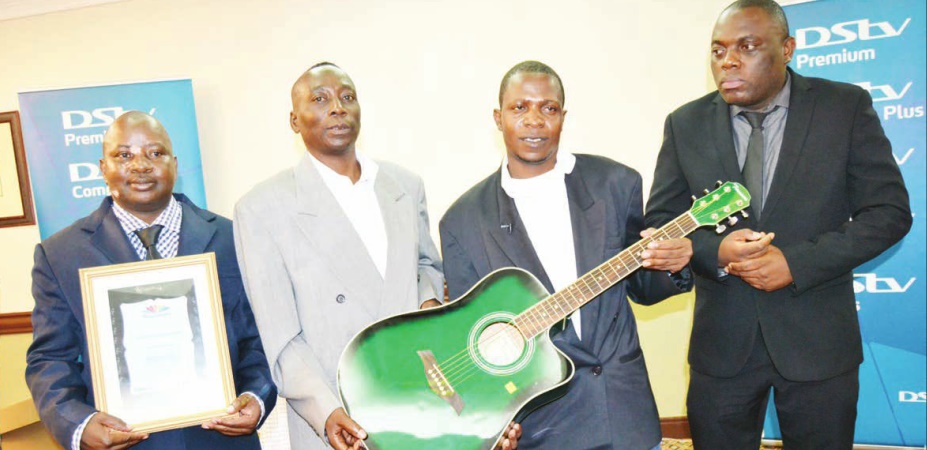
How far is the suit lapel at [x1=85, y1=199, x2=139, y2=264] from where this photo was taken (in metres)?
2.41

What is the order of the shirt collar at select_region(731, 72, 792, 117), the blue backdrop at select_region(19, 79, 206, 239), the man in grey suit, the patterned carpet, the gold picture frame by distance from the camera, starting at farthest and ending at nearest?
1. the gold picture frame
2. the blue backdrop at select_region(19, 79, 206, 239)
3. the patterned carpet
4. the shirt collar at select_region(731, 72, 792, 117)
5. the man in grey suit

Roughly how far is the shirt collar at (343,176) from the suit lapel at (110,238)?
730 millimetres

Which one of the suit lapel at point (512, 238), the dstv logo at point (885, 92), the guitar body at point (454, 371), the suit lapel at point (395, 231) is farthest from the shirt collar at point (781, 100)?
the dstv logo at point (885, 92)

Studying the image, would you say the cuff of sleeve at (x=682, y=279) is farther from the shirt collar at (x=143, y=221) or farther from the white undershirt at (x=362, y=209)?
the shirt collar at (x=143, y=221)

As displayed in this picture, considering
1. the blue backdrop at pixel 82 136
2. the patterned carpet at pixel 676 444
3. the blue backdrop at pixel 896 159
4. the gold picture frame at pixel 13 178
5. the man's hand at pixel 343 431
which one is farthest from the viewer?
the gold picture frame at pixel 13 178

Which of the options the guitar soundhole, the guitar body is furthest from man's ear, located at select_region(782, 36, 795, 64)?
the guitar soundhole

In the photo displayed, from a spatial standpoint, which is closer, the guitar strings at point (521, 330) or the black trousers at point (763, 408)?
the guitar strings at point (521, 330)

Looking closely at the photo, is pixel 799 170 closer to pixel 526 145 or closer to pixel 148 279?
pixel 526 145

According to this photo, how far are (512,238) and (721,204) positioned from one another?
73cm

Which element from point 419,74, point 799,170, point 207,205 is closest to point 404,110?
point 419,74

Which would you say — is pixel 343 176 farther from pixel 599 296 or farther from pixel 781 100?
pixel 781 100

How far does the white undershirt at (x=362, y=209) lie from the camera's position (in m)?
2.48

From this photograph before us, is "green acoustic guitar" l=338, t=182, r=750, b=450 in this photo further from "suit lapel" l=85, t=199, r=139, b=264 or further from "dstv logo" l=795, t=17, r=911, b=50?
"dstv logo" l=795, t=17, r=911, b=50

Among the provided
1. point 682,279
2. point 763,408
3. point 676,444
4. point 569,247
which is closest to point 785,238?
point 682,279
